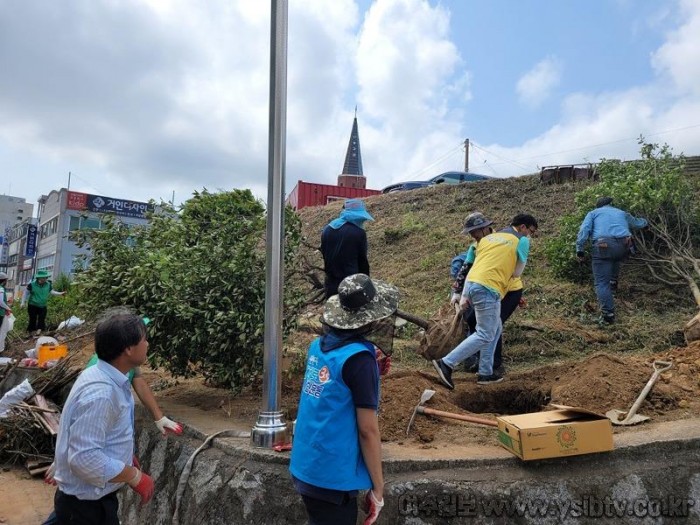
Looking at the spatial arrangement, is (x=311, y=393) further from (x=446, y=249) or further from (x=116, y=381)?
(x=446, y=249)

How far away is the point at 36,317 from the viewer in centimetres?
1241

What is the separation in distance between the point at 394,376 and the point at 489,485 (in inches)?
68.8

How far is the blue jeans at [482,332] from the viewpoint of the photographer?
4590 mm

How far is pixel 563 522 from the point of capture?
9.16ft

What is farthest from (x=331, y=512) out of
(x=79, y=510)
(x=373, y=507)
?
(x=79, y=510)

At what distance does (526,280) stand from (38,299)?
10.8m

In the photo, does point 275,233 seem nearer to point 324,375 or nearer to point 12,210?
point 324,375

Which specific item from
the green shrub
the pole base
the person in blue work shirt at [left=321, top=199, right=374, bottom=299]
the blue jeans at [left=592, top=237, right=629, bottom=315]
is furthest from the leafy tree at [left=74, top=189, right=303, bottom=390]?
the green shrub

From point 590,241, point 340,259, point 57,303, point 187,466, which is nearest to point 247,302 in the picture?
point 340,259

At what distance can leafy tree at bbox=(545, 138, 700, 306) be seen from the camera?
25.2 ft

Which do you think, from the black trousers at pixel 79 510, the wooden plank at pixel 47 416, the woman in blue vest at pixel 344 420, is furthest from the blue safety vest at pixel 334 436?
the wooden plank at pixel 47 416

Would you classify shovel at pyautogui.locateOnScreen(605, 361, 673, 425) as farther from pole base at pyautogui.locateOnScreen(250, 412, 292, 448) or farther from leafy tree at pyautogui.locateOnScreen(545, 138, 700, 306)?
leafy tree at pyautogui.locateOnScreen(545, 138, 700, 306)

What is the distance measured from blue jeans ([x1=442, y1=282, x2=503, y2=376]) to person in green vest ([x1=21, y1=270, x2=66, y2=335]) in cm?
1081

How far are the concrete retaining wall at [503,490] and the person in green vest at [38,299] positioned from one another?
1068cm
